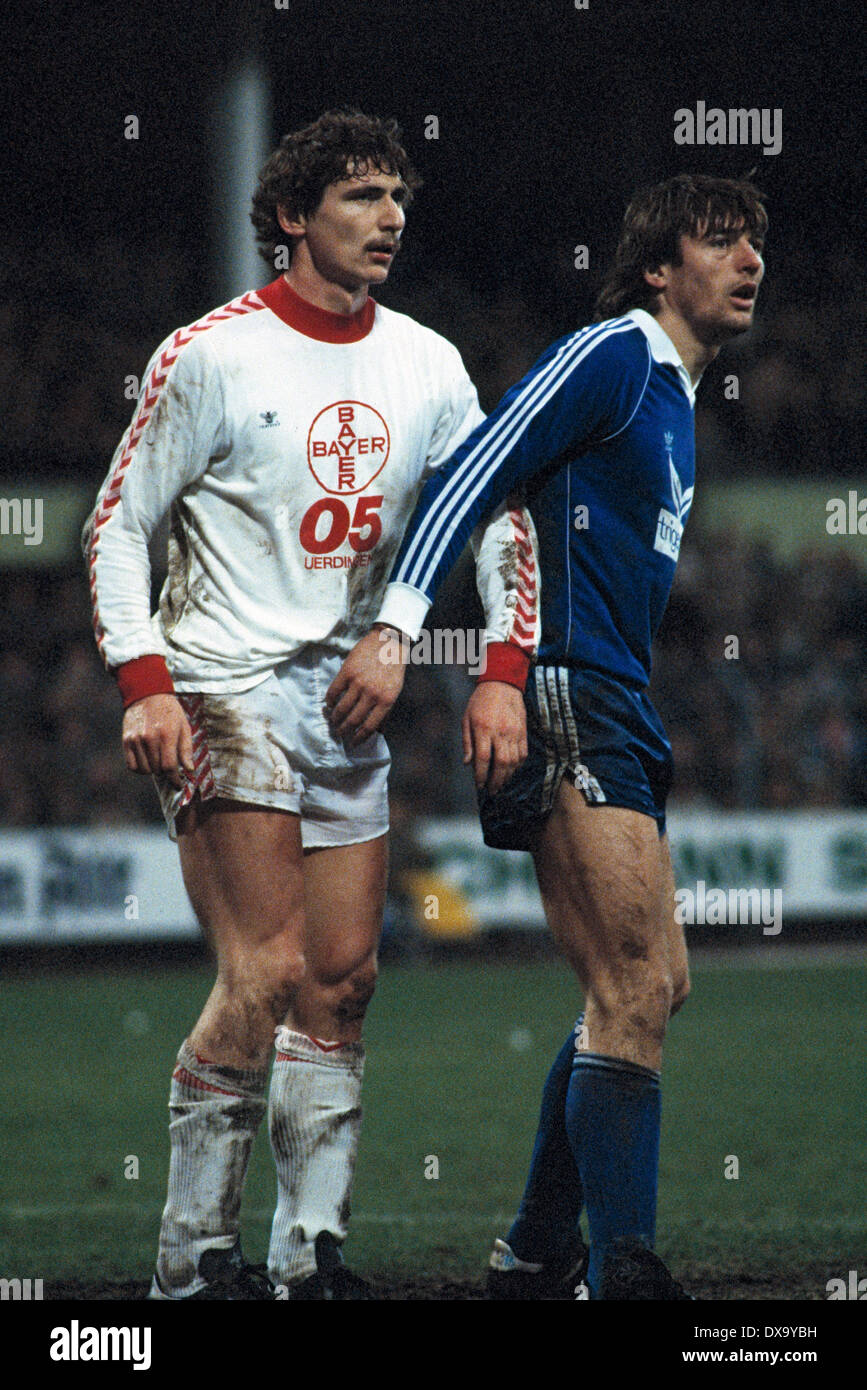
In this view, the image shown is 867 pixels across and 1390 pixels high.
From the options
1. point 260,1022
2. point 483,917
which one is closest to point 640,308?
point 260,1022

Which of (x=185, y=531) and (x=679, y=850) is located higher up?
(x=185, y=531)

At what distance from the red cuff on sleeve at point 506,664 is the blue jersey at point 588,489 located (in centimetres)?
9

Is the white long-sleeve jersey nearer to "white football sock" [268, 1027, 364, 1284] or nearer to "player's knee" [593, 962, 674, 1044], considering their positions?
"player's knee" [593, 962, 674, 1044]

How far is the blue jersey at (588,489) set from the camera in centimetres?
341

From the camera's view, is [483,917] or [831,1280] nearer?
[831,1280]

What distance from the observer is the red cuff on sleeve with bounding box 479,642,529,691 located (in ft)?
11.3

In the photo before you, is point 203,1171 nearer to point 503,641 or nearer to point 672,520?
point 503,641

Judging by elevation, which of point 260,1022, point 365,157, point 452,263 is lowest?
point 260,1022

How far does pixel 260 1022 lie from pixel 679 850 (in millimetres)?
9022

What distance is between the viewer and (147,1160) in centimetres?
584

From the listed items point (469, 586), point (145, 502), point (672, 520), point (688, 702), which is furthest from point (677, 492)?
point (469, 586)

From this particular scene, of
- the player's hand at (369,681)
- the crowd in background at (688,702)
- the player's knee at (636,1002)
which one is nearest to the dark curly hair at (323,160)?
the player's hand at (369,681)

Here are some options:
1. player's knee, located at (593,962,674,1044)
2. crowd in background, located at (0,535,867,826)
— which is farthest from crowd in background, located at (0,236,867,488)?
player's knee, located at (593,962,674,1044)
